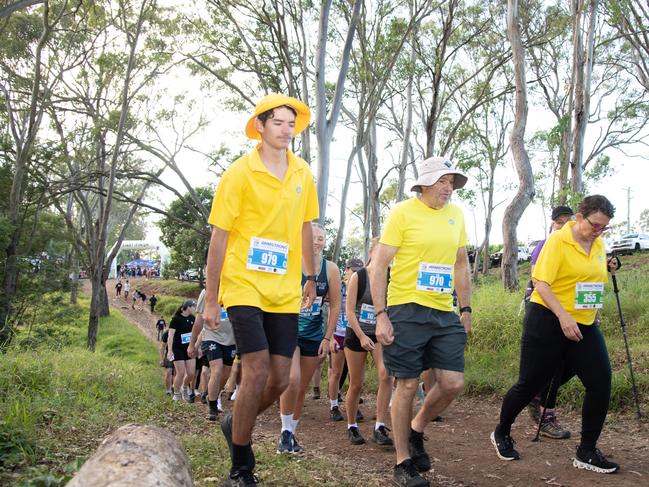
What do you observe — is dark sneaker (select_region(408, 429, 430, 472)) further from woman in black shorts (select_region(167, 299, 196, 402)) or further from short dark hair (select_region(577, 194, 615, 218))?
woman in black shorts (select_region(167, 299, 196, 402))

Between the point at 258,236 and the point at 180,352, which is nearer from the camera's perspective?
the point at 258,236

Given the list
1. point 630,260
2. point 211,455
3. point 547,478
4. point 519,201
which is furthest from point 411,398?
point 630,260

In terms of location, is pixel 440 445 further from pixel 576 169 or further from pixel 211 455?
pixel 576 169

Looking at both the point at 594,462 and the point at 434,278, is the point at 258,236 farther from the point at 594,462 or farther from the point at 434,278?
the point at 594,462

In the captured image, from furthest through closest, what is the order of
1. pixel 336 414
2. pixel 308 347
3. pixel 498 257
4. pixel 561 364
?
pixel 498 257, pixel 336 414, pixel 308 347, pixel 561 364

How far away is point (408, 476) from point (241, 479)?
1108mm

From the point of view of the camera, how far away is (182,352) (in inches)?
409

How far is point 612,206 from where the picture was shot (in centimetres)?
488

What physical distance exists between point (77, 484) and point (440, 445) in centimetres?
409

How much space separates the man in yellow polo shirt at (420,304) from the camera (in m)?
4.43

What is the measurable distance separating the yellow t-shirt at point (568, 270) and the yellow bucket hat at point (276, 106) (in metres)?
2.10

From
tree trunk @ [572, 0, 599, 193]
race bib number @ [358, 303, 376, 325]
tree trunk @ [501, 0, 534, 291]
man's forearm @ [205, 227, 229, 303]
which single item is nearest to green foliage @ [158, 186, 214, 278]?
tree trunk @ [501, 0, 534, 291]

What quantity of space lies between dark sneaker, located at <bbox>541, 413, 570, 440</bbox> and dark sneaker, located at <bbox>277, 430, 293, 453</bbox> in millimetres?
2254

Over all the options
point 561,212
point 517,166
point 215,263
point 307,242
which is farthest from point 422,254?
point 517,166
